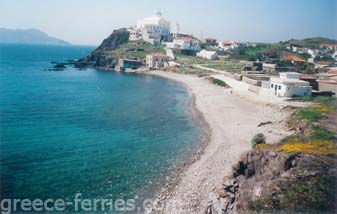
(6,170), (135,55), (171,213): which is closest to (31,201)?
(6,170)

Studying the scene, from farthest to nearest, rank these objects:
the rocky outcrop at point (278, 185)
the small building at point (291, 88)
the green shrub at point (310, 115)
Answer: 1. the small building at point (291, 88)
2. the green shrub at point (310, 115)
3. the rocky outcrop at point (278, 185)

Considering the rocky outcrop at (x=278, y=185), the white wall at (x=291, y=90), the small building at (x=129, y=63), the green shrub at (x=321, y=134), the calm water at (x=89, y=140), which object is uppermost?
the small building at (x=129, y=63)

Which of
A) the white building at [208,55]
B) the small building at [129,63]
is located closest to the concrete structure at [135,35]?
the white building at [208,55]

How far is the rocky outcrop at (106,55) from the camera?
314 ft

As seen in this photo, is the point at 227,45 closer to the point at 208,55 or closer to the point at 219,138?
the point at 208,55

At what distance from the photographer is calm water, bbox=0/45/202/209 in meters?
21.6

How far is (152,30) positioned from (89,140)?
Answer: 9316 cm

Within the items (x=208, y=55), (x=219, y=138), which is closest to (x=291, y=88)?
(x=219, y=138)

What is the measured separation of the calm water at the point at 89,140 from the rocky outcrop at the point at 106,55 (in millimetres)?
39362

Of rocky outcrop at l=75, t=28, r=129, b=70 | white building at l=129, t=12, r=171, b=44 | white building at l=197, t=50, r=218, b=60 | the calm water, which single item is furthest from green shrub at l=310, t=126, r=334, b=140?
white building at l=129, t=12, r=171, b=44

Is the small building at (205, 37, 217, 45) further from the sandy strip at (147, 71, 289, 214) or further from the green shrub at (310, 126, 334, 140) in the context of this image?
the green shrub at (310, 126, 334, 140)

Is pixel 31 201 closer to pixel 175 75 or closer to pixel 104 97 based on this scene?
pixel 104 97

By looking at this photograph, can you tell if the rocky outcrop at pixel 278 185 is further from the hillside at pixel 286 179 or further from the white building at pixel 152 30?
the white building at pixel 152 30

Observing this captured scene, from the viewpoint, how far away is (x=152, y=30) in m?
118
